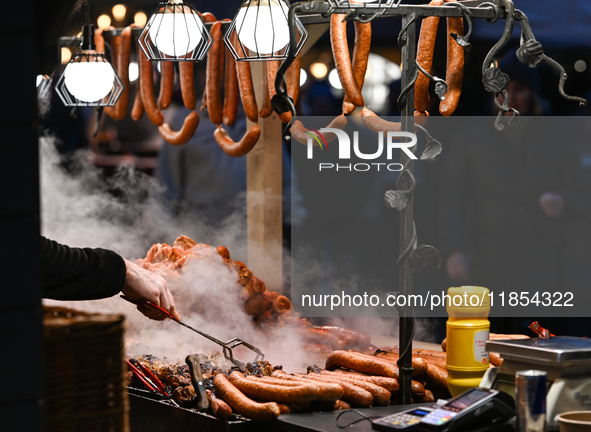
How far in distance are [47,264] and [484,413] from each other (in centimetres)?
143

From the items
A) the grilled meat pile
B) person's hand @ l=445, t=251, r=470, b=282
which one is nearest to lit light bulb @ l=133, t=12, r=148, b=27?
the grilled meat pile

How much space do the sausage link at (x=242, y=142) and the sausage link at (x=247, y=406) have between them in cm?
243

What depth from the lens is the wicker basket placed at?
1.54 meters

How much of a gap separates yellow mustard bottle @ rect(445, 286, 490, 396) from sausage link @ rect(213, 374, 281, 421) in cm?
70

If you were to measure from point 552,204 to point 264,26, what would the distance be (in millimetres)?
2887

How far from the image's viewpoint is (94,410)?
5.30 feet

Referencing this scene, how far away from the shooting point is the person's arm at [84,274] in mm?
2322

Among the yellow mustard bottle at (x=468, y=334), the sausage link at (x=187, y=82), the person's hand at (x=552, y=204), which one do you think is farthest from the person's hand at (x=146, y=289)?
the person's hand at (x=552, y=204)

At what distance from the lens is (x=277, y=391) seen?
8.66ft

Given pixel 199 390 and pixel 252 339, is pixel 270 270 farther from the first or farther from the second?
pixel 199 390

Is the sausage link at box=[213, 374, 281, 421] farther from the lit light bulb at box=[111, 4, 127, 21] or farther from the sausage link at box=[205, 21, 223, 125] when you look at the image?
the lit light bulb at box=[111, 4, 127, 21]

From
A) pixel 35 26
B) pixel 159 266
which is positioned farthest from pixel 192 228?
pixel 35 26

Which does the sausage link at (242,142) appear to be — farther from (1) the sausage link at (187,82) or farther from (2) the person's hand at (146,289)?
(2) the person's hand at (146,289)

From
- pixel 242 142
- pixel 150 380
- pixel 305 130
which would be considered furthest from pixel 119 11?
pixel 150 380
